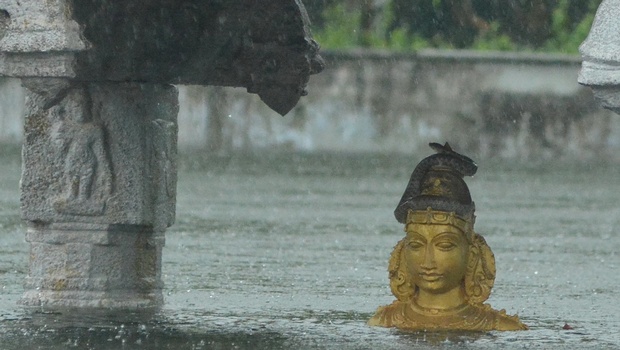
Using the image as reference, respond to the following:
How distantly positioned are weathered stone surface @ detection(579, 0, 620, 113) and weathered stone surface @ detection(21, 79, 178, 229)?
9.03 feet

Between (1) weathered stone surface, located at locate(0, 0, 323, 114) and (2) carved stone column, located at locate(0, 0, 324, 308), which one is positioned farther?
(2) carved stone column, located at locate(0, 0, 324, 308)

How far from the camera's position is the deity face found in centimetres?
661

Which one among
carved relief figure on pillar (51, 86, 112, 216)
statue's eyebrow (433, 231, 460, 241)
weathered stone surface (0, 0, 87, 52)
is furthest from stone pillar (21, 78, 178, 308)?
statue's eyebrow (433, 231, 460, 241)

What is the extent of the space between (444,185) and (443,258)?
11.8 inches

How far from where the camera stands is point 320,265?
10.3 metres

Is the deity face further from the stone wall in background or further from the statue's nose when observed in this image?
the stone wall in background

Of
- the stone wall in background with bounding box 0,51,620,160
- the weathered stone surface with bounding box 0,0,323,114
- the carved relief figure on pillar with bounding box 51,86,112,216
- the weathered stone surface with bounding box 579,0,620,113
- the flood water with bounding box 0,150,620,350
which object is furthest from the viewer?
the stone wall in background with bounding box 0,51,620,160

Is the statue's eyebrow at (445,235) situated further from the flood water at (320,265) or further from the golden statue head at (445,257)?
the flood water at (320,265)

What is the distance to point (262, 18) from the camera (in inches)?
300

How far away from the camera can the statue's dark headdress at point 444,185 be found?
6.62m

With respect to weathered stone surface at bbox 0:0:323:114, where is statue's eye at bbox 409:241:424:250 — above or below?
below

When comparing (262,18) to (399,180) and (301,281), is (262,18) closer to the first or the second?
(301,281)

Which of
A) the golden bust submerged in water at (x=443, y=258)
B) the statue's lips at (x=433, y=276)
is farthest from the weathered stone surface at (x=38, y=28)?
the statue's lips at (x=433, y=276)

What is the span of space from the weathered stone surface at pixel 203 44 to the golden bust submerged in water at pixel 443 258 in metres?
1.22
